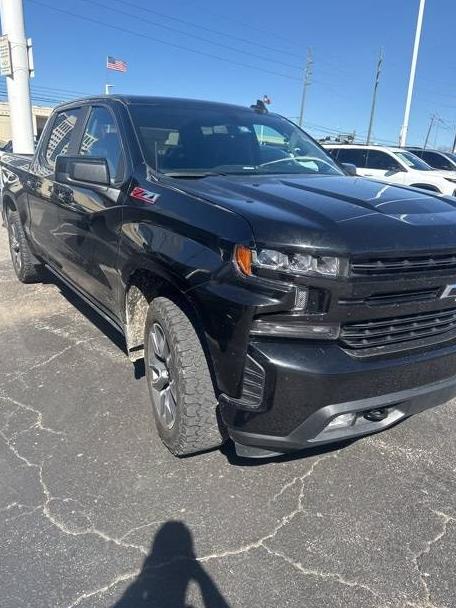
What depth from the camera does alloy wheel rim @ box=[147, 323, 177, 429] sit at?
2.69 meters

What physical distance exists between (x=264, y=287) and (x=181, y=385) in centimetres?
73

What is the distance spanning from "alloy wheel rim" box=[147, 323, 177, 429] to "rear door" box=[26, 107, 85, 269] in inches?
69.0

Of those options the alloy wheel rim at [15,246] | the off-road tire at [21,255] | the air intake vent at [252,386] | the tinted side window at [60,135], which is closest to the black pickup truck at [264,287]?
the air intake vent at [252,386]

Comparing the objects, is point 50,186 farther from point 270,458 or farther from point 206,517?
point 206,517

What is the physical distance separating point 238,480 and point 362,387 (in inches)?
36.3

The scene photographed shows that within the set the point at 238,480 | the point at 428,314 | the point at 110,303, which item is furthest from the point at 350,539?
the point at 110,303

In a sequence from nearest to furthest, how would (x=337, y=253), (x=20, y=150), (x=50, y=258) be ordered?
(x=337, y=253)
(x=50, y=258)
(x=20, y=150)

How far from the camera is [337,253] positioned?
2.04 meters

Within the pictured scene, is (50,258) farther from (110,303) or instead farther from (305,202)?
(305,202)

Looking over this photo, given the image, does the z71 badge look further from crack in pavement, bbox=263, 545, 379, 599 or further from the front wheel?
crack in pavement, bbox=263, 545, 379, 599

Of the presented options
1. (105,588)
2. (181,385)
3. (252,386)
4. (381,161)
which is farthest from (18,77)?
(105,588)

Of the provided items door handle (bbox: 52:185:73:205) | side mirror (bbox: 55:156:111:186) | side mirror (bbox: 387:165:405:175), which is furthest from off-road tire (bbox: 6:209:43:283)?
side mirror (bbox: 387:165:405:175)

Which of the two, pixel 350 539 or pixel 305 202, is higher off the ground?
pixel 305 202

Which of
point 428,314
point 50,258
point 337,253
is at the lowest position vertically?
point 50,258
